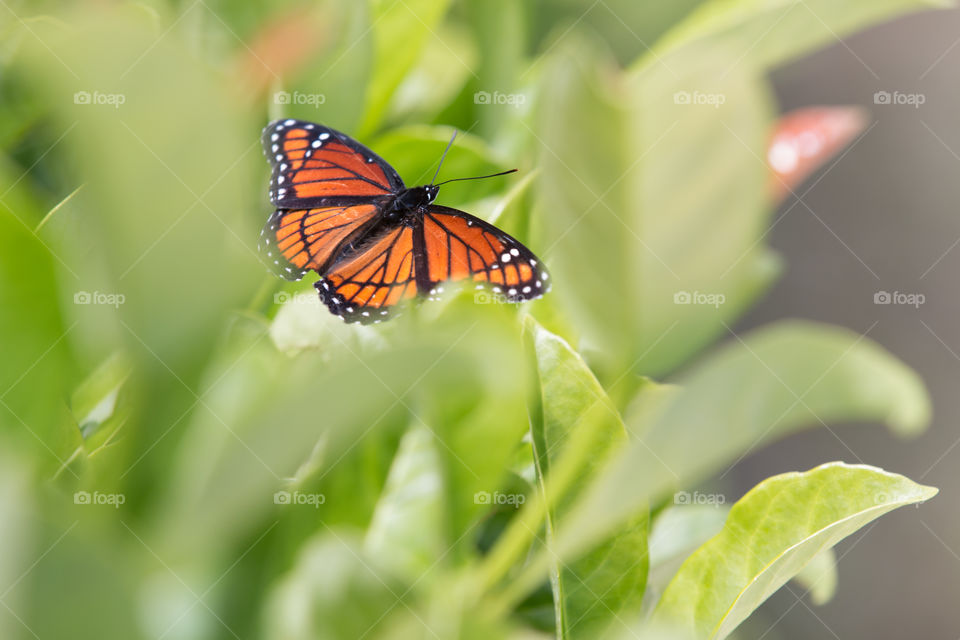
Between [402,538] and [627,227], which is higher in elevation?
[627,227]

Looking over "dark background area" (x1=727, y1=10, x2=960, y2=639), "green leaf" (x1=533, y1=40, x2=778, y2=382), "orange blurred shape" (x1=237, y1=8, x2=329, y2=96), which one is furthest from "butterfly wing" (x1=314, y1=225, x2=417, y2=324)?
"dark background area" (x1=727, y1=10, x2=960, y2=639)

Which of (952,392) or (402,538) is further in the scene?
(952,392)

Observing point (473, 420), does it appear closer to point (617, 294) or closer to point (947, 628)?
point (617, 294)

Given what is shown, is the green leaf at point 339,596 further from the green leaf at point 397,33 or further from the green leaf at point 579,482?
the green leaf at point 397,33

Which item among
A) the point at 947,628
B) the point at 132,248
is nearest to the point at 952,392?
the point at 947,628

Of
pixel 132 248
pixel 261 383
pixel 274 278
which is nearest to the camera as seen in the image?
pixel 132 248

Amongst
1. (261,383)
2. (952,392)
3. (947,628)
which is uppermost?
(261,383)

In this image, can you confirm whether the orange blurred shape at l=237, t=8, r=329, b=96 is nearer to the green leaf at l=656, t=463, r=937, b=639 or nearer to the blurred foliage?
the blurred foliage

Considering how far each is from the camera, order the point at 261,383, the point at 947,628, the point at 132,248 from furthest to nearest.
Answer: the point at 947,628 → the point at 261,383 → the point at 132,248
